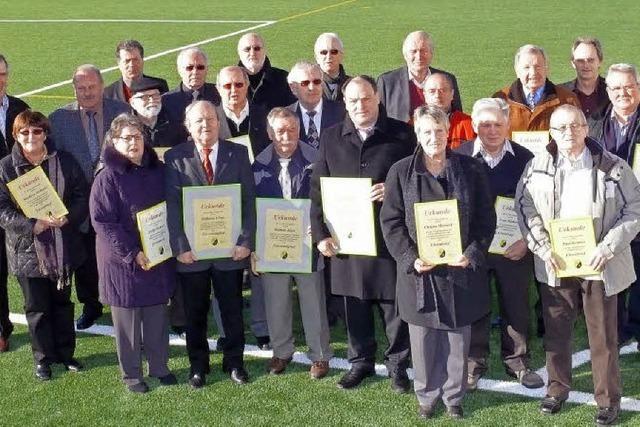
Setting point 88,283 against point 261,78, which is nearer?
point 88,283

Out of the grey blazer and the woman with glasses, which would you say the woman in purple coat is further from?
the grey blazer

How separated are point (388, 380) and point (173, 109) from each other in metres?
3.12

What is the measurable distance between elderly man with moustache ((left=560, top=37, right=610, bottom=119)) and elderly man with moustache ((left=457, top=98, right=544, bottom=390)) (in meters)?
1.91

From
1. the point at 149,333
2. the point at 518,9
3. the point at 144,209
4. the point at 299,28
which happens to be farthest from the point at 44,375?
the point at 518,9

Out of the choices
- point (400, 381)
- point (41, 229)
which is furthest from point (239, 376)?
point (41, 229)

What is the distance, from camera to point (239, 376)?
8.16 m

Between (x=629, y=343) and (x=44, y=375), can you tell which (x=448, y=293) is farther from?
(x=44, y=375)

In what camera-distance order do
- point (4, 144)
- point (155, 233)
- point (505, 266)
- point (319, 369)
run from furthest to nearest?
1. point (4, 144)
2. point (319, 369)
3. point (505, 266)
4. point (155, 233)

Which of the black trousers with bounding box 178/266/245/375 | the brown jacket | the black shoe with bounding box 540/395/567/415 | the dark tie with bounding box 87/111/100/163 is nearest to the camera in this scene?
the black shoe with bounding box 540/395/567/415

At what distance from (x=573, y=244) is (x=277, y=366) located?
2694 mm

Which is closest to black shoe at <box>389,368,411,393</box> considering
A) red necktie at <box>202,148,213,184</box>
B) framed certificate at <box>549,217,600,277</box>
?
framed certificate at <box>549,217,600,277</box>

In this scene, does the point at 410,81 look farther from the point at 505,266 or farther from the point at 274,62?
the point at 274,62

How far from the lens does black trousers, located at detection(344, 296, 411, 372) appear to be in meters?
7.83

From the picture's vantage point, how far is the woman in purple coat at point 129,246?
7477 millimetres
